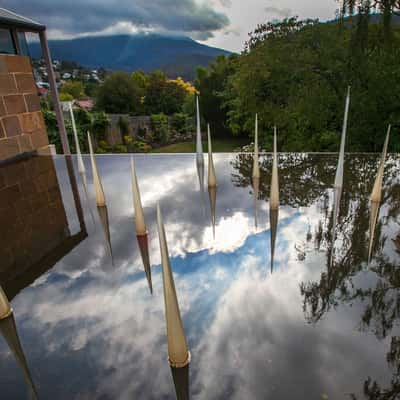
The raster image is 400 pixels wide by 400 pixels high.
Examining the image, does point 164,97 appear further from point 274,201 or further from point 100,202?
point 274,201

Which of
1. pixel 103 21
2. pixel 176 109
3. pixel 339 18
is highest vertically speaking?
pixel 103 21

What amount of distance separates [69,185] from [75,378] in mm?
1967

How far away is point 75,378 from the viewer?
2.60ft

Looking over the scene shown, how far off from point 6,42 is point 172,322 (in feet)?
13.8

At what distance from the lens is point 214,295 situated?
109 centimetres

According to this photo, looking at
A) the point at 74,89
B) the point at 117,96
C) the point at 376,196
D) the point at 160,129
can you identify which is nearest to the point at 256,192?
the point at 376,196

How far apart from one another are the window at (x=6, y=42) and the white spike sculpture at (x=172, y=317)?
3.98 m

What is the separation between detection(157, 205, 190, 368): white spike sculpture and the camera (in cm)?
63

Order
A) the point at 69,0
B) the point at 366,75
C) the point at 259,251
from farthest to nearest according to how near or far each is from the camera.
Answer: the point at 69,0 → the point at 366,75 → the point at 259,251

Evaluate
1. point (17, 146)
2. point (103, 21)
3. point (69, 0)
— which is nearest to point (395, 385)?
point (17, 146)

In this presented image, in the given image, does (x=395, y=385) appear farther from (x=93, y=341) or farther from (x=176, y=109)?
(x=176, y=109)

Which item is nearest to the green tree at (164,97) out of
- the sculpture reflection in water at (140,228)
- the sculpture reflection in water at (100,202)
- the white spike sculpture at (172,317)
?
the sculpture reflection in water at (100,202)

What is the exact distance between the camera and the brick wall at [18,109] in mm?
3273

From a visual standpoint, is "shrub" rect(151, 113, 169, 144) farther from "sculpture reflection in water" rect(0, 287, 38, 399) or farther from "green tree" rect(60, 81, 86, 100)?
"sculpture reflection in water" rect(0, 287, 38, 399)
